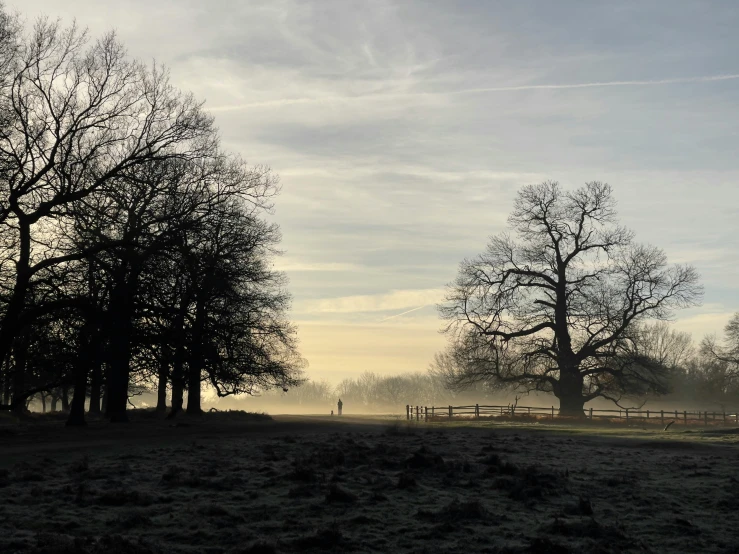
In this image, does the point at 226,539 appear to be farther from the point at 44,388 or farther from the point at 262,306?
the point at 262,306

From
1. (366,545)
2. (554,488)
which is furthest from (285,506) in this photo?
(554,488)

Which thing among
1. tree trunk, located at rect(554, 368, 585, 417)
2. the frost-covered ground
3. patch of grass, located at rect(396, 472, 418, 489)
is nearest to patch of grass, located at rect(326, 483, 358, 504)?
the frost-covered ground

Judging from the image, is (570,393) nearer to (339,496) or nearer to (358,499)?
(358,499)

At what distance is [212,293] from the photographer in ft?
100

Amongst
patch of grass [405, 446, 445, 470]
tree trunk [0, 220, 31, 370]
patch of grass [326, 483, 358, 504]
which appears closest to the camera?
patch of grass [326, 483, 358, 504]

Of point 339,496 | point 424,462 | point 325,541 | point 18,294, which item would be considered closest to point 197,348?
point 18,294

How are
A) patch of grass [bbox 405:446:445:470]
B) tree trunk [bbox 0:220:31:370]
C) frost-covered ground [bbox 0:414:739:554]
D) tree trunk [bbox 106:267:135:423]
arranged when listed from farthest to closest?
tree trunk [bbox 106:267:135:423], tree trunk [bbox 0:220:31:370], patch of grass [bbox 405:446:445:470], frost-covered ground [bbox 0:414:739:554]

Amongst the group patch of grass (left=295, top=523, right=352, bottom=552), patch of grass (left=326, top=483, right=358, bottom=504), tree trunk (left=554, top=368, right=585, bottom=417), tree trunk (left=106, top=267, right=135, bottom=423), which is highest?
tree trunk (left=106, top=267, right=135, bottom=423)

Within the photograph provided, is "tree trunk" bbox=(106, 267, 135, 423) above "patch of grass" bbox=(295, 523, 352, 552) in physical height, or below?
above

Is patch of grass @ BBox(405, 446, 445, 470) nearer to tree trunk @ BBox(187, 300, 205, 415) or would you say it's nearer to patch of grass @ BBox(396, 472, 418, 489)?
patch of grass @ BBox(396, 472, 418, 489)

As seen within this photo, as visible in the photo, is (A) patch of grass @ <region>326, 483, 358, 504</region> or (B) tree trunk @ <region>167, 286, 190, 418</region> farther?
(B) tree trunk @ <region>167, 286, 190, 418</region>

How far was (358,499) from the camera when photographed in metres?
14.4

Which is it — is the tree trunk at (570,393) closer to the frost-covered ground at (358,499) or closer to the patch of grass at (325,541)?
the frost-covered ground at (358,499)

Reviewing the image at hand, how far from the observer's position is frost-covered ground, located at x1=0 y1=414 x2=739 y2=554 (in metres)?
11.6
